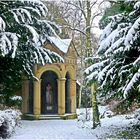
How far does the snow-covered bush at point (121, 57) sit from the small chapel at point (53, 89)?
12787 mm

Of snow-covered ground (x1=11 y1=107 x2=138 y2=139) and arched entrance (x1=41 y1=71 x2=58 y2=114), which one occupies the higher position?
arched entrance (x1=41 y1=71 x2=58 y2=114)

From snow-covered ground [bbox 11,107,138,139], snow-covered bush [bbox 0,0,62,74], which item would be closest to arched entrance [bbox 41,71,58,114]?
snow-covered ground [bbox 11,107,138,139]

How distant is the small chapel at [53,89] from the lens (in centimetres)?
2683

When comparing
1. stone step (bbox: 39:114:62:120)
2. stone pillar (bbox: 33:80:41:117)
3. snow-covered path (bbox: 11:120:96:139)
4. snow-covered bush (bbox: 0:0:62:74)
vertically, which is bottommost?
snow-covered path (bbox: 11:120:96:139)

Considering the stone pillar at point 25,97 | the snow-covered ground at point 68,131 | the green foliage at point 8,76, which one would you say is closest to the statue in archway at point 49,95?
the stone pillar at point 25,97

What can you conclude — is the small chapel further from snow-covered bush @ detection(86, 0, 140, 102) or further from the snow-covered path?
snow-covered bush @ detection(86, 0, 140, 102)

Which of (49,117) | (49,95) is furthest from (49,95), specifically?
(49,117)

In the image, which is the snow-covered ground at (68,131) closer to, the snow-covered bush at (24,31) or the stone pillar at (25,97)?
the snow-covered bush at (24,31)

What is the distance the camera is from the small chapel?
2683 cm

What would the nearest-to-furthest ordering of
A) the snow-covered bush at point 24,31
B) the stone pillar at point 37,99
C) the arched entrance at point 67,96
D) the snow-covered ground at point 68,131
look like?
the snow-covered ground at point 68,131 → the snow-covered bush at point 24,31 → the stone pillar at point 37,99 → the arched entrance at point 67,96

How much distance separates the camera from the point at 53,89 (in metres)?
28.4

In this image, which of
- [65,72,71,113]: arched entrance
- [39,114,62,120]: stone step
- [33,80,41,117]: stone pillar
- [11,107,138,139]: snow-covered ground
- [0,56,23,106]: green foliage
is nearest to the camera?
[11,107,138,139]: snow-covered ground

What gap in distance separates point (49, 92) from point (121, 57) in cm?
1595

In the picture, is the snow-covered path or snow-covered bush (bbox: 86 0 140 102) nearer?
snow-covered bush (bbox: 86 0 140 102)
